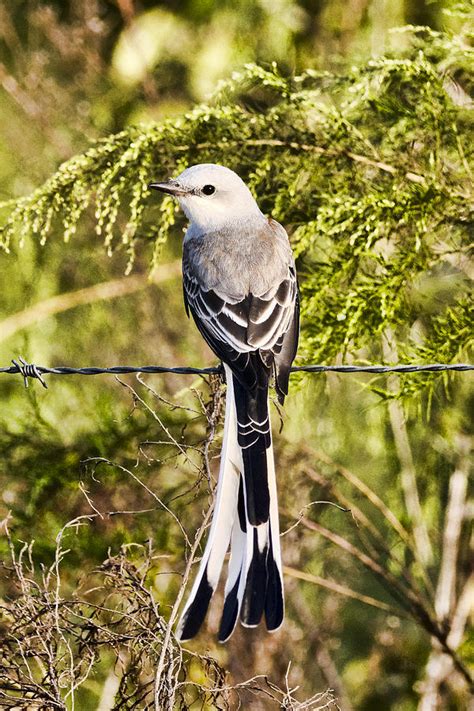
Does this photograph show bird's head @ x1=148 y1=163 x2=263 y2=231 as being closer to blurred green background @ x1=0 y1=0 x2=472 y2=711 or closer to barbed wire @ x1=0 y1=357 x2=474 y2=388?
blurred green background @ x1=0 y1=0 x2=472 y2=711

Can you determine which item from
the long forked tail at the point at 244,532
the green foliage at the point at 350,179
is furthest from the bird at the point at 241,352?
the green foliage at the point at 350,179

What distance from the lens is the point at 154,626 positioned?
2508mm

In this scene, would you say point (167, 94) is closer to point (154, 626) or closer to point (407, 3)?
point (407, 3)

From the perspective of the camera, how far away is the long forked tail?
2.45 metres

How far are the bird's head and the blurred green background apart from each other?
72cm

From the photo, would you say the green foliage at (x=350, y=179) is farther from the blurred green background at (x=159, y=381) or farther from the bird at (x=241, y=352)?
the blurred green background at (x=159, y=381)

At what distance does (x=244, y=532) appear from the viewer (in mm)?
2682

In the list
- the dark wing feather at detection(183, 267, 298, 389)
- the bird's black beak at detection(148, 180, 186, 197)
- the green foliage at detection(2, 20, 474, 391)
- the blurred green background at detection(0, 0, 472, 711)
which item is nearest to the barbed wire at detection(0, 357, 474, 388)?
the dark wing feather at detection(183, 267, 298, 389)

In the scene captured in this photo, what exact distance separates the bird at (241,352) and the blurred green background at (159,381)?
653mm

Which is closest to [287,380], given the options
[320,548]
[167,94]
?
[320,548]

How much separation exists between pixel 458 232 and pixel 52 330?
327cm

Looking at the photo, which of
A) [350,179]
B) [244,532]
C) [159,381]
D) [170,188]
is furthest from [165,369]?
[159,381]

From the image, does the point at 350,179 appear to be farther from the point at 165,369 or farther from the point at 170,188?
the point at 165,369

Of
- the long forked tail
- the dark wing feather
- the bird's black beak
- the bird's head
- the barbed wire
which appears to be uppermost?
the bird's head
